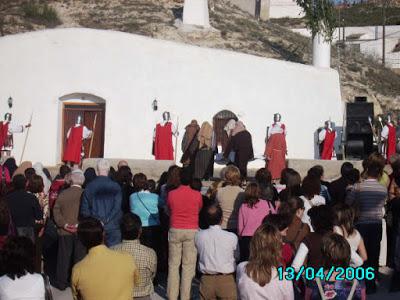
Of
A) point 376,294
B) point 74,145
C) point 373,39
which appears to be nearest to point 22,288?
point 376,294

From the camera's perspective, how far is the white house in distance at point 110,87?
1912 centimetres

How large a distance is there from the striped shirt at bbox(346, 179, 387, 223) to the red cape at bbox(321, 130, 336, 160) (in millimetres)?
12173

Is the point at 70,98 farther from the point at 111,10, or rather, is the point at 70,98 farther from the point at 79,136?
the point at 111,10

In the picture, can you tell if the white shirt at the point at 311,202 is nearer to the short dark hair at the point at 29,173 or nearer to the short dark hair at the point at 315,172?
the short dark hair at the point at 315,172

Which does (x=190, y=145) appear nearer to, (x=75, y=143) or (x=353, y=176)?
(x=75, y=143)

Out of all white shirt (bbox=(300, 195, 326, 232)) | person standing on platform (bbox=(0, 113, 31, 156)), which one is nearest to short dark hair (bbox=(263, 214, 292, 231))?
white shirt (bbox=(300, 195, 326, 232))

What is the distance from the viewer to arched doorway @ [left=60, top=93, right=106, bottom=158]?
19.4 m

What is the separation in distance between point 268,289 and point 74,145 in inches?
549

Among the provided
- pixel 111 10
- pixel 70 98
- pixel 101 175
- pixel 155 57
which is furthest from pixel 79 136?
pixel 111 10

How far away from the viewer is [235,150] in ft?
48.2

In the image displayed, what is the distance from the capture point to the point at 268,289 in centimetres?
499

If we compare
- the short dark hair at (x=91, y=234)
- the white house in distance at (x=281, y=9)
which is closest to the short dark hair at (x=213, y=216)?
the short dark hair at (x=91, y=234)

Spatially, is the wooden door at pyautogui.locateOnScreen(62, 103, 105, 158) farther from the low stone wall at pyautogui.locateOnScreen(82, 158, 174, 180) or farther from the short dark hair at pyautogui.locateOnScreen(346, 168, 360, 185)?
the short dark hair at pyautogui.locateOnScreen(346, 168, 360, 185)

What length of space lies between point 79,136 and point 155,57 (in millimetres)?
3124
